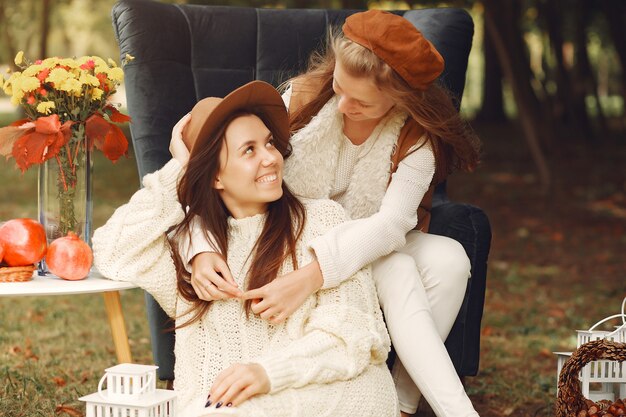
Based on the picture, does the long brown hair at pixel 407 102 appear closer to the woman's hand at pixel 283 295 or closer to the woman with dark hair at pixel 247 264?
the woman with dark hair at pixel 247 264

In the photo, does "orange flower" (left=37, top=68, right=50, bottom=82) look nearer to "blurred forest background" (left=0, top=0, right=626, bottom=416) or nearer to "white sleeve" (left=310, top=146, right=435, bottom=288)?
"white sleeve" (left=310, top=146, right=435, bottom=288)

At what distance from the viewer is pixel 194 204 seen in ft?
10.1

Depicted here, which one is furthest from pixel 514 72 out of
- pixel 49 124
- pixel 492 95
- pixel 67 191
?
pixel 492 95

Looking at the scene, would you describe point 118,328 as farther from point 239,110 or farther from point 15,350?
point 15,350

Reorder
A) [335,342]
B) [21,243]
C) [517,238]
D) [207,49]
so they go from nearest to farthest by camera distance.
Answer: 1. [335,342]
2. [21,243]
3. [207,49]
4. [517,238]

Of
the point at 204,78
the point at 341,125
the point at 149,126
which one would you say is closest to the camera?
the point at 341,125

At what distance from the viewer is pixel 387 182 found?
3.40 m

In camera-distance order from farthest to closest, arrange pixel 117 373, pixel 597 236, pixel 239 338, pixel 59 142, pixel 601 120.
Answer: pixel 601 120
pixel 597 236
pixel 59 142
pixel 239 338
pixel 117 373

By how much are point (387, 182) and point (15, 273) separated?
4.13 ft

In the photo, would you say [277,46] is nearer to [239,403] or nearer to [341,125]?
[341,125]

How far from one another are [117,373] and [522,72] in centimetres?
902

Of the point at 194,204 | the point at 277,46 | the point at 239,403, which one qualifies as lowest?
the point at 239,403

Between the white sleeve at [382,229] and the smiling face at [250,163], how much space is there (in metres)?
0.22

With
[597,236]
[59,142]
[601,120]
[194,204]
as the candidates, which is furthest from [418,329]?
[601,120]
